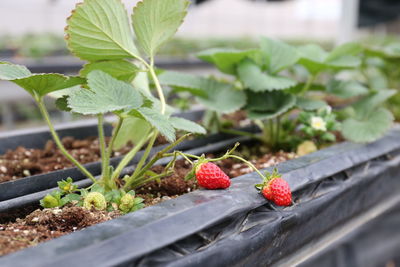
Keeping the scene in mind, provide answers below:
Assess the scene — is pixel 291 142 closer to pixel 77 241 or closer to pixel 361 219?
pixel 361 219

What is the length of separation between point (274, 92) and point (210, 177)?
0.59m

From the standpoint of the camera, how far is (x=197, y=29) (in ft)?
33.8

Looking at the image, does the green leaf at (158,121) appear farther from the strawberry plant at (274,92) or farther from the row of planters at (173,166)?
the strawberry plant at (274,92)

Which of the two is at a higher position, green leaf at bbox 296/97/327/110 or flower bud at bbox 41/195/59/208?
green leaf at bbox 296/97/327/110

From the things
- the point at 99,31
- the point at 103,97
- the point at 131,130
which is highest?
the point at 99,31

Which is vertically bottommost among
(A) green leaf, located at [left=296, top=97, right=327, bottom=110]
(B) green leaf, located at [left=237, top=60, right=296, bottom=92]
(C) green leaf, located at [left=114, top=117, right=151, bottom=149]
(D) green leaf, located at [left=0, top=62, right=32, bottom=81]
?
(C) green leaf, located at [left=114, top=117, right=151, bottom=149]

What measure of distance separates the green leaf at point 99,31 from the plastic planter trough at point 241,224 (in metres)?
0.33

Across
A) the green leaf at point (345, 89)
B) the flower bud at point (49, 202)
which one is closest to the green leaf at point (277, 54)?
the green leaf at point (345, 89)

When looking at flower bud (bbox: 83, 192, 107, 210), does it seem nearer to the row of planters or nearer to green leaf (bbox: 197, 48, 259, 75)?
the row of planters

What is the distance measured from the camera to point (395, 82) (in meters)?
2.03

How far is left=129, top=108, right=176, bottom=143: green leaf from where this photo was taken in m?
0.67

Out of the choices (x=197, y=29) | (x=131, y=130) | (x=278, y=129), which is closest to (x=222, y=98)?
(x=278, y=129)

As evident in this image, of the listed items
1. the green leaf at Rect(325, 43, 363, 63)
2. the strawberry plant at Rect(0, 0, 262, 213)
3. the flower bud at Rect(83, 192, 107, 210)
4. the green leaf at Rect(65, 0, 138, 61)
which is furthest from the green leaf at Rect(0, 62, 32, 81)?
the green leaf at Rect(325, 43, 363, 63)

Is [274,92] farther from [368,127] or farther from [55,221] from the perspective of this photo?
[55,221]
